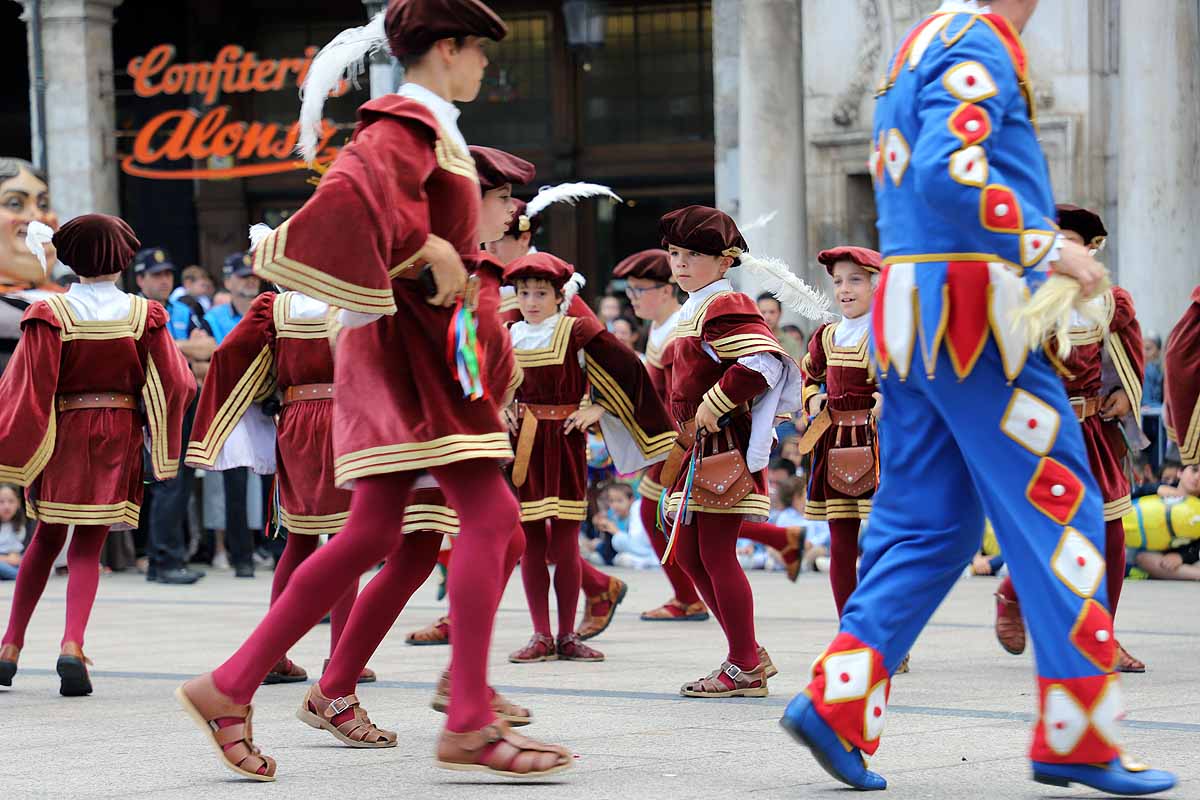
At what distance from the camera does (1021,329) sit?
452 centimetres

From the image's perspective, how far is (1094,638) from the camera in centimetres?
448

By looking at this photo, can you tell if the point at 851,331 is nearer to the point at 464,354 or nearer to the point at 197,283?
the point at 464,354

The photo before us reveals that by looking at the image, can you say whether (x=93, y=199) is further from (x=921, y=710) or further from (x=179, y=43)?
(x=921, y=710)

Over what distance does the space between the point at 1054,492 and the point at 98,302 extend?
4216mm

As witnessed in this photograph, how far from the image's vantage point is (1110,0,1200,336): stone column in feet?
47.6

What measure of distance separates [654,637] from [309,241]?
16.6 feet

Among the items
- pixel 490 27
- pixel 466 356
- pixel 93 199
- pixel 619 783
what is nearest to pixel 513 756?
pixel 619 783

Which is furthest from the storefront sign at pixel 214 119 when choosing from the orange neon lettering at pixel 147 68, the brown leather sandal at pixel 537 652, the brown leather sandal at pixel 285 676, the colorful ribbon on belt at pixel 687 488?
the colorful ribbon on belt at pixel 687 488

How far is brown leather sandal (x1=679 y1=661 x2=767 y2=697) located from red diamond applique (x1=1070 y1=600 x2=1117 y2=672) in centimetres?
249

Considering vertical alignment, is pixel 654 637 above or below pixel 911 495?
below

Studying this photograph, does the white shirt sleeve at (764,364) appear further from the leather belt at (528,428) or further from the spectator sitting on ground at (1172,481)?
the spectator sitting on ground at (1172,481)

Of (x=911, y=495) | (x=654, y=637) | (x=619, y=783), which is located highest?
(x=911, y=495)

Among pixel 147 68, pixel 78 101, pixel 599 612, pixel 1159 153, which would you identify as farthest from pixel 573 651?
pixel 147 68

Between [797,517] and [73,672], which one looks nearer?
[73,672]
